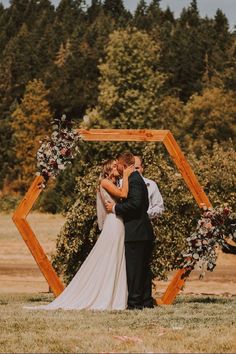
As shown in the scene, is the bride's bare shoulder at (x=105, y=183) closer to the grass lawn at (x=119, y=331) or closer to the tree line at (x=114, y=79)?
the grass lawn at (x=119, y=331)

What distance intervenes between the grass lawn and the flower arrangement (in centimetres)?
304

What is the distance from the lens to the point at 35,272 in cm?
3122

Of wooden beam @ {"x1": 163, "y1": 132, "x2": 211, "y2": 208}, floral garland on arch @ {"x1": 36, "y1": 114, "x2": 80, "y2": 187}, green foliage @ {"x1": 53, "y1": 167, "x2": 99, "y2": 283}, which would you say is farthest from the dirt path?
wooden beam @ {"x1": 163, "y1": 132, "x2": 211, "y2": 208}

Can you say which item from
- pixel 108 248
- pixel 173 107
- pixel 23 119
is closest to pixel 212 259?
pixel 108 248

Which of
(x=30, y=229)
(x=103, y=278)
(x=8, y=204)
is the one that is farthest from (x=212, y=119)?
(x=103, y=278)

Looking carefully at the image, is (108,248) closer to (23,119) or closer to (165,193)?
(165,193)

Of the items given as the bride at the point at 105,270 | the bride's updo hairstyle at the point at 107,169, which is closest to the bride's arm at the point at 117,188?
the bride at the point at 105,270

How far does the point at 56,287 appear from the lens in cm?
1368

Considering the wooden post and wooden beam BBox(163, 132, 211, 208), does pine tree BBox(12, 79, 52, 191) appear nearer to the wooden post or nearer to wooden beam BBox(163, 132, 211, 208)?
the wooden post

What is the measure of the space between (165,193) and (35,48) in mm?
101895

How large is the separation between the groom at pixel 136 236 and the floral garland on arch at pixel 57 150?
1990 millimetres

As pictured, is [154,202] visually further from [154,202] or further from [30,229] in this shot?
[30,229]

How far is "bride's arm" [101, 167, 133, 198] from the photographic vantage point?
11625 mm

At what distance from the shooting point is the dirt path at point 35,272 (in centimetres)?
2556
